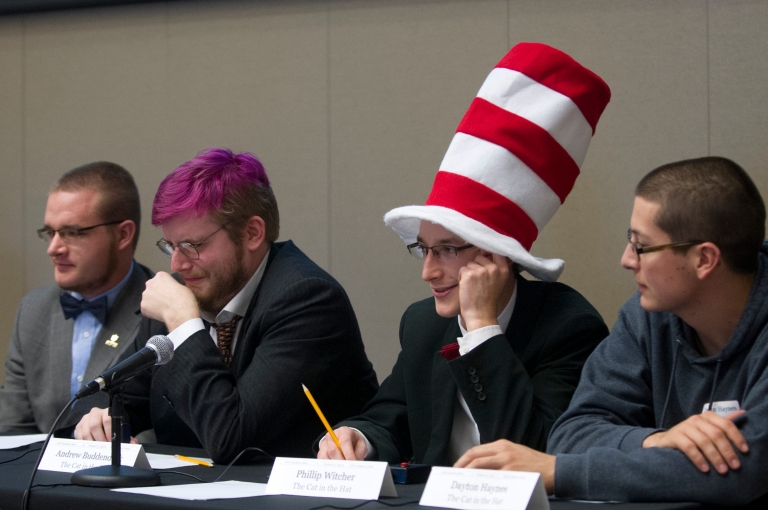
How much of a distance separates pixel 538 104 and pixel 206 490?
51.2 inches

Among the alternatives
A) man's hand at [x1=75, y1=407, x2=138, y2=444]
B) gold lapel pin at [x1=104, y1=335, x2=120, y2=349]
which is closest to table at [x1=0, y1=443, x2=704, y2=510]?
man's hand at [x1=75, y1=407, x2=138, y2=444]

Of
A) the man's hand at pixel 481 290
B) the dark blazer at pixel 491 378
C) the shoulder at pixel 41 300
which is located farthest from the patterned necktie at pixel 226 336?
the shoulder at pixel 41 300

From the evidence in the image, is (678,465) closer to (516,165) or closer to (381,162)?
(516,165)

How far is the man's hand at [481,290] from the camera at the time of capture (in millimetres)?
2297

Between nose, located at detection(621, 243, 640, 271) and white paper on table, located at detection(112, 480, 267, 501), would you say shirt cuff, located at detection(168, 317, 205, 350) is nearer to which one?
white paper on table, located at detection(112, 480, 267, 501)

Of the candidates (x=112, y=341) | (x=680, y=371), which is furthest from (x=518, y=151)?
(x=112, y=341)

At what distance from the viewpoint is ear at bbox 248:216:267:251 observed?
292cm

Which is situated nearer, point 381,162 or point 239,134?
point 381,162

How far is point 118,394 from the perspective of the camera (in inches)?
77.2

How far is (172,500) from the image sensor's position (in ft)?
5.55

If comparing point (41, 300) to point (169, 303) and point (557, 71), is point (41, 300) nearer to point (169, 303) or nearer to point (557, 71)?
point (169, 303)

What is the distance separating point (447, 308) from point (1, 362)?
3.33 m

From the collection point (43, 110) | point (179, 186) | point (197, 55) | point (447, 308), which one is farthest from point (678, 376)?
point (43, 110)

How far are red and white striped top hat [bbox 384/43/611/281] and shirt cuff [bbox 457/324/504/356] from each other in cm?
21
